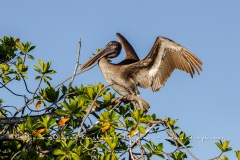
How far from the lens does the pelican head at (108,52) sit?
927 cm

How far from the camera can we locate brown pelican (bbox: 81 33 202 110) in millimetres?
8703

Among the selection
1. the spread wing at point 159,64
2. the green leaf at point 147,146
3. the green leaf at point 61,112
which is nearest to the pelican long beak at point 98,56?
the spread wing at point 159,64

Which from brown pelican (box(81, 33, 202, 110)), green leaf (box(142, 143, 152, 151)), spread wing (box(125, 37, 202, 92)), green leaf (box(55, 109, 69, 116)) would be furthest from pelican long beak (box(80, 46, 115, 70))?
green leaf (box(142, 143, 152, 151))

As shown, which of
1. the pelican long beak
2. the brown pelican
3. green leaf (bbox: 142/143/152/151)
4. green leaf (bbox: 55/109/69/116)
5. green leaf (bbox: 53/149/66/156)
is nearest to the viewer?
green leaf (bbox: 53/149/66/156)

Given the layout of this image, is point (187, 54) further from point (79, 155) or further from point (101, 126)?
point (79, 155)

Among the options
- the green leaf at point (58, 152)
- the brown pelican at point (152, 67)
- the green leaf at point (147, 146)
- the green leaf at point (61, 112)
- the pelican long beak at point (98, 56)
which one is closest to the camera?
the green leaf at point (58, 152)

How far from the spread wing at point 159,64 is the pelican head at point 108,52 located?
550 millimetres

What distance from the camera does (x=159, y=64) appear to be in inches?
354

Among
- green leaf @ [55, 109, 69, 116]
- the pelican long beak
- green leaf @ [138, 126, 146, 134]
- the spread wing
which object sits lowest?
green leaf @ [138, 126, 146, 134]

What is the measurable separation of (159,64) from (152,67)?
0.14 meters

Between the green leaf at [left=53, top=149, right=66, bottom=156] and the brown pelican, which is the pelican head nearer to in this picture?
the brown pelican

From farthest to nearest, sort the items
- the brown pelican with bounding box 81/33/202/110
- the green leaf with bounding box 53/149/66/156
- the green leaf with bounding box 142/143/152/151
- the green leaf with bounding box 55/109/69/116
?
1. the brown pelican with bounding box 81/33/202/110
2. the green leaf with bounding box 55/109/69/116
3. the green leaf with bounding box 142/143/152/151
4. the green leaf with bounding box 53/149/66/156

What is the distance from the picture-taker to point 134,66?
902 cm

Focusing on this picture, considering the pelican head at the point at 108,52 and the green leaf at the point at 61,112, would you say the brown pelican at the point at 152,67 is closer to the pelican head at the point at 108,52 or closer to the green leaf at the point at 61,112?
the pelican head at the point at 108,52
